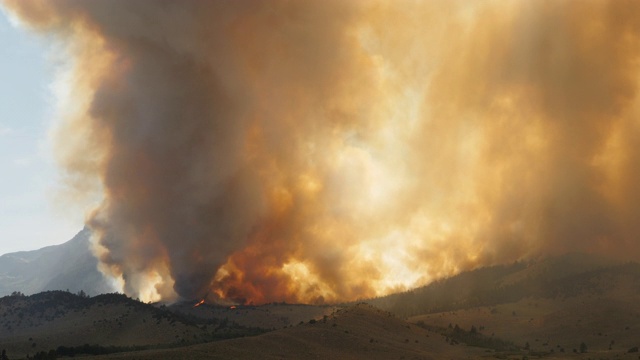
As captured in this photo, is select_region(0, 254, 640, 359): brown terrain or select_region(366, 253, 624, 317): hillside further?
select_region(366, 253, 624, 317): hillside

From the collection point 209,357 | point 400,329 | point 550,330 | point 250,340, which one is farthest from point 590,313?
point 209,357

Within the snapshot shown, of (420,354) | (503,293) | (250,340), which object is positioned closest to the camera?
(250,340)

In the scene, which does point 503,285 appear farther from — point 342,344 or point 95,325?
point 95,325

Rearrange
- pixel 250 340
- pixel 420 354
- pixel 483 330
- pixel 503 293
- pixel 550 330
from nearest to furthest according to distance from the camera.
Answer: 1. pixel 250 340
2. pixel 420 354
3. pixel 550 330
4. pixel 483 330
5. pixel 503 293

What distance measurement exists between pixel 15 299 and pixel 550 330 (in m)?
73.3

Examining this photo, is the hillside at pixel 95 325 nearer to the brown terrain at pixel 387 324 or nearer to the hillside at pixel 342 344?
the brown terrain at pixel 387 324

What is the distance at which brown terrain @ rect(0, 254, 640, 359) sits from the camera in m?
49.1

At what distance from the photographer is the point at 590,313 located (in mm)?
70375

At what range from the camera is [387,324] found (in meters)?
63.5

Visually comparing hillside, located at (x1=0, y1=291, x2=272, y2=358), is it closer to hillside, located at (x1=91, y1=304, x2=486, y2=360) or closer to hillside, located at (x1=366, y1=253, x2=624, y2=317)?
hillside, located at (x1=91, y1=304, x2=486, y2=360)

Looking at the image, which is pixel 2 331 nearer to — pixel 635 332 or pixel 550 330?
pixel 550 330

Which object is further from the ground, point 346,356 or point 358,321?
point 358,321

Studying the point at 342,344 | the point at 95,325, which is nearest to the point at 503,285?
the point at 342,344

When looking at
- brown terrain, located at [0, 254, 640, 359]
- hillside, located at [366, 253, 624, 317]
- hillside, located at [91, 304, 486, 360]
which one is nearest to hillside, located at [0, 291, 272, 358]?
brown terrain, located at [0, 254, 640, 359]
